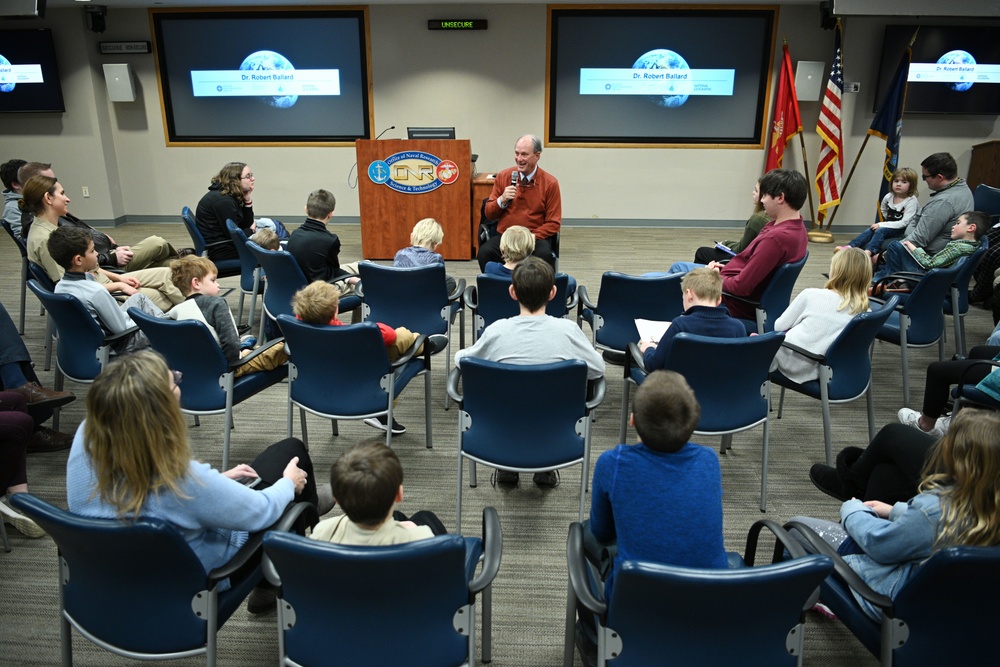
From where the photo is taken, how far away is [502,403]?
8.47ft

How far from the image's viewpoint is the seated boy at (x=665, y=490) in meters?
1.75

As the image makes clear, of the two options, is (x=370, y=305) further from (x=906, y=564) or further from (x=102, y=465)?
(x=906, y=564)

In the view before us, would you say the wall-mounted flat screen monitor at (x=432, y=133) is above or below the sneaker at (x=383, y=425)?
above

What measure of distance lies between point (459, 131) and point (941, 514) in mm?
7997

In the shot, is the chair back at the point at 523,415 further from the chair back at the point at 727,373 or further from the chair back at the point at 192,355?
the chair back at the point at 192,355

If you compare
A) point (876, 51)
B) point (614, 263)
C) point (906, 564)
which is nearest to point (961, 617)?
point (906, 564)

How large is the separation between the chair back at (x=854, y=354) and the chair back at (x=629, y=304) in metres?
0.82

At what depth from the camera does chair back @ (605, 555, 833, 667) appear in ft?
4.71

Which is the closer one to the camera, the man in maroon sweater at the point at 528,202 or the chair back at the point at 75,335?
the chair back at the point at 75,335

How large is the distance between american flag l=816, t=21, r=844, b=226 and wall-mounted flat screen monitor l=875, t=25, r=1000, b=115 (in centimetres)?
63

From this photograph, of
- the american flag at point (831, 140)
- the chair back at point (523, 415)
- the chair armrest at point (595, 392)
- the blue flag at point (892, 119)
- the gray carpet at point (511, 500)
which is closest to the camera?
the gray carpet at point (511, 500)

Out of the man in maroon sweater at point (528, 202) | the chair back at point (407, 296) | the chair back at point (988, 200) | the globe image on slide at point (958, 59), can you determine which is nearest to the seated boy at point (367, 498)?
the chair back at point (407, 296)

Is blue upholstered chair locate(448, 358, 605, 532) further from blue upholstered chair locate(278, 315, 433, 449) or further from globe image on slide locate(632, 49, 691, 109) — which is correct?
globe image on slide locate(632, 49, 691, 109)

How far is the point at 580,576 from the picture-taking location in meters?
1.77
